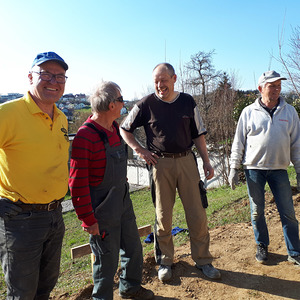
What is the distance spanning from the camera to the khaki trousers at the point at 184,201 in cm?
322

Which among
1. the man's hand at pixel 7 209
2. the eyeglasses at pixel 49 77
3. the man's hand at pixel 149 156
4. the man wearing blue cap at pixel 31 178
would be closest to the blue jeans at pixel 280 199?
the man's hand at pixel 149 156

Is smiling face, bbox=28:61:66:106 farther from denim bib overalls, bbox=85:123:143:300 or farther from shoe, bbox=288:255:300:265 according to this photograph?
shoe, bbox=288:255:300:265

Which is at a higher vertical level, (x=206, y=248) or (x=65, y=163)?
(x=65, y=163)

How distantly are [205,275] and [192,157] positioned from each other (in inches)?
51.9

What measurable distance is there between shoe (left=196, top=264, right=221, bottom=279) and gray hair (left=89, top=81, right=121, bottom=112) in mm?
2076

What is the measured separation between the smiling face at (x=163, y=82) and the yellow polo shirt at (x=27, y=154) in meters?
1.36

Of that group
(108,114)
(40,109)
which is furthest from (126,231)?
(40,109)

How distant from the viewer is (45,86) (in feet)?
7.41

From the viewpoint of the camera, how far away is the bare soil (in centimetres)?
292

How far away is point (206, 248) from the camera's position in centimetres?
325

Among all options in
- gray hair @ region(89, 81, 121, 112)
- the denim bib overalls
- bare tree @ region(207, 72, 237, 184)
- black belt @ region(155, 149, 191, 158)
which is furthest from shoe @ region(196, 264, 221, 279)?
bare tree @ region(207, 72, 237, 184)

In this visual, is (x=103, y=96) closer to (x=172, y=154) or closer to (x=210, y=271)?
(x=172, y=154)

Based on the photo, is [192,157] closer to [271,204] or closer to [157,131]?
[157,131]

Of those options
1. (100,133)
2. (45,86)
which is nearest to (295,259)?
(100,133)
